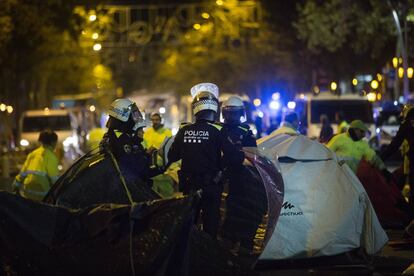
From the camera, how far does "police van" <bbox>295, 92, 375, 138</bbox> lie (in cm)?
2948

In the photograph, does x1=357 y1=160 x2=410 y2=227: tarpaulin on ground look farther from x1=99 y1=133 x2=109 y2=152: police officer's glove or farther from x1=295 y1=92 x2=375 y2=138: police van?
x1=295 y1=92 x2=375 y2=138: police van

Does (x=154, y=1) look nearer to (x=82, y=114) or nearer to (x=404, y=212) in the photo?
(x=82, y=114)

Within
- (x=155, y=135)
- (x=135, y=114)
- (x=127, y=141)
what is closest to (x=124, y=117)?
(x=135, y=114)

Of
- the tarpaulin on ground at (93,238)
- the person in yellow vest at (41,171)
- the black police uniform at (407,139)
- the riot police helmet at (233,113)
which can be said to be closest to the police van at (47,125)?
the person in yellow vest at (41,171)

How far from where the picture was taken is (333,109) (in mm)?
29891

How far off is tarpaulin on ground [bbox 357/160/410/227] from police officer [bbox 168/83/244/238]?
454 cm

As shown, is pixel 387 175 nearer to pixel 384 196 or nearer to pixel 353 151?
pixel 384 196

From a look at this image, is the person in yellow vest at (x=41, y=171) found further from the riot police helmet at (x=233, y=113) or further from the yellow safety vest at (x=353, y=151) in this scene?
the yellow safety vest at (x=353, y=151)

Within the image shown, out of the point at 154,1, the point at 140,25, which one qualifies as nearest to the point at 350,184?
the point at 140,25

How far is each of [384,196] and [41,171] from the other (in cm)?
458

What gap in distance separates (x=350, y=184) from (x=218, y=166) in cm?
186

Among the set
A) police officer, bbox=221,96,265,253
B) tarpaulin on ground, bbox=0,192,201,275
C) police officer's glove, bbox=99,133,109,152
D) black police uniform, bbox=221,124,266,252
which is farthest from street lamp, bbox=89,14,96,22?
tarpaulin on ground, bbox=0,192,201,275

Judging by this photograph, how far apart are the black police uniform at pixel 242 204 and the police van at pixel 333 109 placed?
2000 cm

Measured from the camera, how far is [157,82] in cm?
10906
